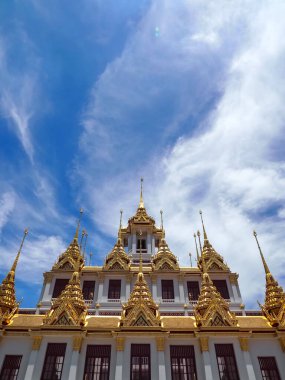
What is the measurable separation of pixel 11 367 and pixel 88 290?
34.0 ft

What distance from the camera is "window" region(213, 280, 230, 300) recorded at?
2923 cm

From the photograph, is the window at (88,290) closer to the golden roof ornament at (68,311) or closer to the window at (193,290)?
the golden roof ornament at (68,311)

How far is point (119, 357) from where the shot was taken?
2023 cm

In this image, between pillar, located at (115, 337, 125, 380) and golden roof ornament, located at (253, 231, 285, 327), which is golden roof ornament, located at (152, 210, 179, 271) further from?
pillar, located at (115, 337, 125, 380)

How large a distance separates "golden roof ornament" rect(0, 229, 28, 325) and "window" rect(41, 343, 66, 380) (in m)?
4.42

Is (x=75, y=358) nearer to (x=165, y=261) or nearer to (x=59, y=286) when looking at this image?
(x=59, y=286)

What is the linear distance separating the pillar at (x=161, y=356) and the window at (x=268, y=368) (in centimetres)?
671

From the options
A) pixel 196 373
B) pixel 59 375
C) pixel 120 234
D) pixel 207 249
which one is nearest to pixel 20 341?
pixel 59 375

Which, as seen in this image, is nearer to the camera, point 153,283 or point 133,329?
point 133,329

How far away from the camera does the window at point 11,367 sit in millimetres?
19906

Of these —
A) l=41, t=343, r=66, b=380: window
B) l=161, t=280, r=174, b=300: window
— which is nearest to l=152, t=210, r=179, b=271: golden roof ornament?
l=161, t=280, r=174, b=300: window

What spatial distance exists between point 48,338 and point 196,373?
1033 centimetres

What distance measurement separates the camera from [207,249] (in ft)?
112

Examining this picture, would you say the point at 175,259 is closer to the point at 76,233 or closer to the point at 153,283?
the point at 153,283
